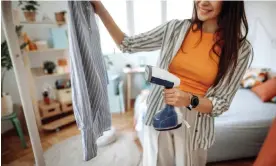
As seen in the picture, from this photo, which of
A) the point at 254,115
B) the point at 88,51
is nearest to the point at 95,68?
the point at 88,51

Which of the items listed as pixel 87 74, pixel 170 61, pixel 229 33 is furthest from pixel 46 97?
pixel 229 33

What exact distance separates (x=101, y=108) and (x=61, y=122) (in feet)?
2.74

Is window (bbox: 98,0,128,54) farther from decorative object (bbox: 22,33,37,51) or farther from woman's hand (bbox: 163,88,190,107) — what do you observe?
decorative object (bbox: 22,33,37,51)

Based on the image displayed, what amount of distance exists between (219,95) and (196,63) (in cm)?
11

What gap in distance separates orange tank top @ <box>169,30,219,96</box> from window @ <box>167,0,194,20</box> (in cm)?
8

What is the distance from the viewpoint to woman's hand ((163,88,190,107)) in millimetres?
478

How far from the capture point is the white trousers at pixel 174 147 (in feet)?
1.86

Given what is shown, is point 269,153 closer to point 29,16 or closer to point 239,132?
point 239,132

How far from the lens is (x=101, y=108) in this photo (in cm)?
59

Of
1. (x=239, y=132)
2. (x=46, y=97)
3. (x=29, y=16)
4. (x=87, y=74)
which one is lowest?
(x=239, y=132)

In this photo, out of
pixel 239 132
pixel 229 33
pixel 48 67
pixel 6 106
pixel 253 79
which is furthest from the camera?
pixel 48 67

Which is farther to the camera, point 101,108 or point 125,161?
point 125,161

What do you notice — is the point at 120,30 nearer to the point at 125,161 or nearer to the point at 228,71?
the point at 228,71

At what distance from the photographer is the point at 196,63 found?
50cm
